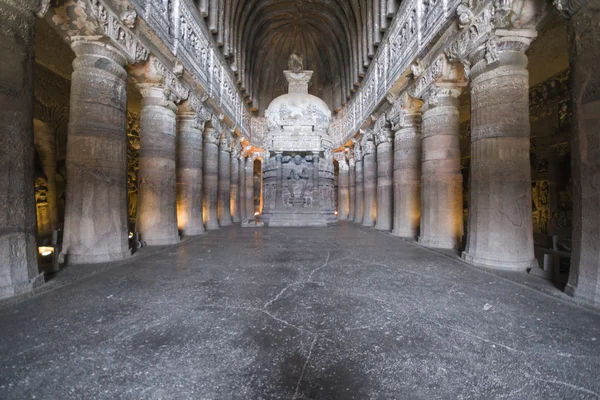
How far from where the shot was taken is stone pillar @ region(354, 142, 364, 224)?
46.4 ft

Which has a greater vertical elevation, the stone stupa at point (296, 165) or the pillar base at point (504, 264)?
the stone stupa at point (296, 165)

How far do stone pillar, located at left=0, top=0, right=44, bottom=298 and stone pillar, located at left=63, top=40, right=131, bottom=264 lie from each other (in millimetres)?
1324

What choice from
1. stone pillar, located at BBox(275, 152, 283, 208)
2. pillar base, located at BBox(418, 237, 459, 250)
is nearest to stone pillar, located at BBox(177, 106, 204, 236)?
stone pillar, located at BBox(275, 152, 283, 208)

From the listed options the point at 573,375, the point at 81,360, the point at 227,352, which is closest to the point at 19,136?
the point at 81,360

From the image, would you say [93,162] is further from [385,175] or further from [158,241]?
[385,175]

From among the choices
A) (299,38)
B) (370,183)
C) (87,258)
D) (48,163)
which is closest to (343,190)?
(370,183)

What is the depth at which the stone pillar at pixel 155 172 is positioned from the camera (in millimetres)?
6520

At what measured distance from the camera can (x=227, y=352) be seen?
1.79 meters

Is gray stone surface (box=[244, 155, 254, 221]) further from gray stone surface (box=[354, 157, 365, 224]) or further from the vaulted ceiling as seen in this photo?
gray stone surface (box=[354, 157, 365, 224])

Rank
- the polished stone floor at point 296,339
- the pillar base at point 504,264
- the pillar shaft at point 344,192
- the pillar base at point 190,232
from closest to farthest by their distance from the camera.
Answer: the polished stone floor at point 296,339 < the pillar base at point 504,264 < the pillar base at point 190,232 < the pillar shaft at point 344,192

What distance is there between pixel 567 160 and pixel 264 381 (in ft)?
36.7

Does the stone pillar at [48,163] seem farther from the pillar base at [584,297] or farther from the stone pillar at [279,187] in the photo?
the pillar base at [584,297]

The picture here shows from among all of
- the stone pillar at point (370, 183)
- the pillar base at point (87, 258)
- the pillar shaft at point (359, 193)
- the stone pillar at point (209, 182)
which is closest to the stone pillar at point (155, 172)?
the pillar base at point (87, 258)

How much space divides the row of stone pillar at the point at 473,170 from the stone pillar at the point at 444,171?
0.02 metres
